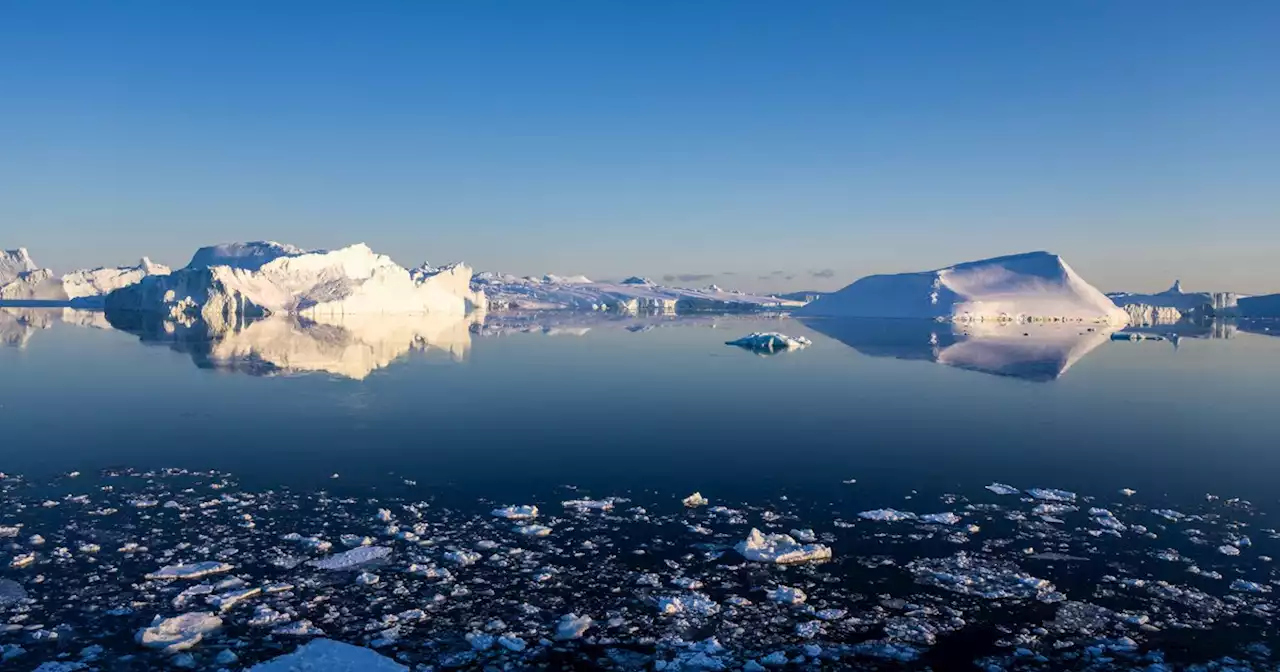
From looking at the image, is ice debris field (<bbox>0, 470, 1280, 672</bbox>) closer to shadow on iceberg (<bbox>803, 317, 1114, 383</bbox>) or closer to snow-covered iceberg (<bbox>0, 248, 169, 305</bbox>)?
shadow on iceberg (<bbox>803, 317, 1114, 383</bbox>)

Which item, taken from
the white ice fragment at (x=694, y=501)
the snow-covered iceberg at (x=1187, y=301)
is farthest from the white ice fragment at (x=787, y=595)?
the snow-covered iceberg at (x=1187, y=301)

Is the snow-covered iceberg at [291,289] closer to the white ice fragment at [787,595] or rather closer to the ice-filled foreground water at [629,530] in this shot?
the ice-filled foreground water at [629,530]

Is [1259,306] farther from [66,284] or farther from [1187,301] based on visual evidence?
[66,284]

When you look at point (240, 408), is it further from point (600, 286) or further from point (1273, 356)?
point (600, 286)

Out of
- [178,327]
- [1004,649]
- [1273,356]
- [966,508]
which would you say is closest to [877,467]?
[966,508]

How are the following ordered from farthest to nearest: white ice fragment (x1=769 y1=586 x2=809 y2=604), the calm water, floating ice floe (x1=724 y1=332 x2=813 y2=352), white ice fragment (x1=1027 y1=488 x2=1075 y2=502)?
floating ice floe (x1=724 y1=332 x2=813 y2=352) < the calm water < white ice fragment (x1=1027 y1=488 x2=1075 y2=502) < white ice fragment (x1=769 y1=586 x2=809 y2=604)

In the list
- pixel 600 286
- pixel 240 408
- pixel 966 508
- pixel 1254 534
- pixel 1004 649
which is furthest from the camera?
pixel 600 286

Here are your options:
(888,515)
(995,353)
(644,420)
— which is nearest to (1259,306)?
(995,353)

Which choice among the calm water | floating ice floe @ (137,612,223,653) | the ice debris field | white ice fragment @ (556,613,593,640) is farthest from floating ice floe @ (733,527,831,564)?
floating ice floe @ (137,612,223,653)
